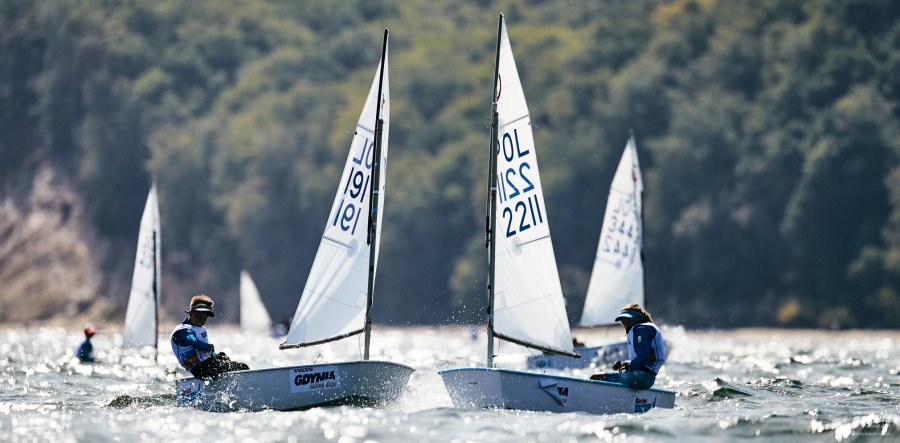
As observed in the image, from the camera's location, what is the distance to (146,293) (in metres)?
33.2

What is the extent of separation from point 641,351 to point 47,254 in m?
81.7

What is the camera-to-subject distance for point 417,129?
294ft

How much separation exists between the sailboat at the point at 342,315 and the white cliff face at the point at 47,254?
7197 centimetres

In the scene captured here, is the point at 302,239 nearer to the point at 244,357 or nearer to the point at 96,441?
the point at 244,357

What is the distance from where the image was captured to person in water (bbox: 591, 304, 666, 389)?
18.3 meters

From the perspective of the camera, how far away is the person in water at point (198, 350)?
60.6 ft

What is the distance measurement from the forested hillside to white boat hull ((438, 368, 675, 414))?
5024 cm

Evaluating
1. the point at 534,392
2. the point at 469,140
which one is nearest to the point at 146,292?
the point at 534,392

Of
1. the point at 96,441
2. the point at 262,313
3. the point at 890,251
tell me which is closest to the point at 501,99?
the point at 96,441

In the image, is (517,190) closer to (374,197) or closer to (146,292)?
(374,197)

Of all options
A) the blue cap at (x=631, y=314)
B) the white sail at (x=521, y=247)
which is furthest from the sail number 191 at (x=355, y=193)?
the blue cap at (x=631, y=314)

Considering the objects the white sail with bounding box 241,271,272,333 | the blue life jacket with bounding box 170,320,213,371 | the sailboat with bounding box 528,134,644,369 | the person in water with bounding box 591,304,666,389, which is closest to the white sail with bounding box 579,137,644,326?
the sailboat with bounding box 528,134,644,369

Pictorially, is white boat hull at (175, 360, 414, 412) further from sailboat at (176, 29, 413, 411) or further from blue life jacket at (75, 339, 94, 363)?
blue life jacket at (75, 339, 94, 363)

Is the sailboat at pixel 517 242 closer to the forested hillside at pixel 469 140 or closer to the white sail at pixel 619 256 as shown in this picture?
the white sail at pixel 619 256
